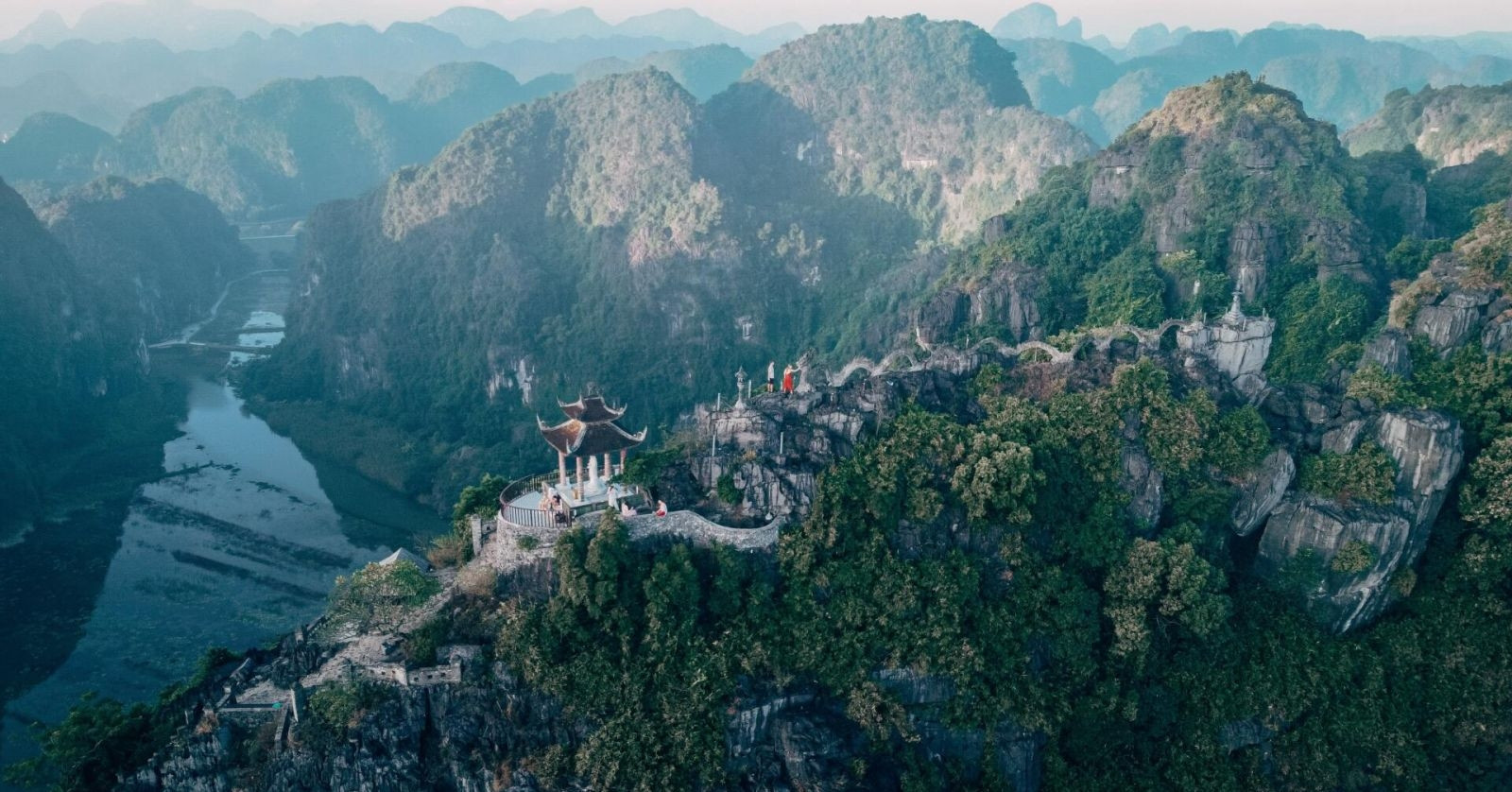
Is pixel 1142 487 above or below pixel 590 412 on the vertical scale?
below

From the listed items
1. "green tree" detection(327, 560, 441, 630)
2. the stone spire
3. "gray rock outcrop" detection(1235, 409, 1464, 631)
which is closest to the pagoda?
"green tree" detection(327, 560, 441, 630)

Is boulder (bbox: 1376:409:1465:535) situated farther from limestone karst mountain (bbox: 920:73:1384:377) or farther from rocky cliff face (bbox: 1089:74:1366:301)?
rocky cliff face (bbox: 1089:74:1366:301)

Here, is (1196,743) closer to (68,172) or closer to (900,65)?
(900,65)

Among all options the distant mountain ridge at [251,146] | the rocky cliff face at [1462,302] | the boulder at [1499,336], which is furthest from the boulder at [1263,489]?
the distant mountain ridge at [251,146]

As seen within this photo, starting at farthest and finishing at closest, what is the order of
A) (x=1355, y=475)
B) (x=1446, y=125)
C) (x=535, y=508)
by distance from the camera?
(x=1446, y=125), (x=1355, y=475), (x=535, y=508)

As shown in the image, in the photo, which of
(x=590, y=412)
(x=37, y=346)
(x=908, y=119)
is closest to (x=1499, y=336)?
(x=590, y=412)

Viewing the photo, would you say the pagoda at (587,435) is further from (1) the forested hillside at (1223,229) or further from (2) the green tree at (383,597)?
(1) the forested hillside at (1223,229)

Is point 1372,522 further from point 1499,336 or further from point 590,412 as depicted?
point 590,412
